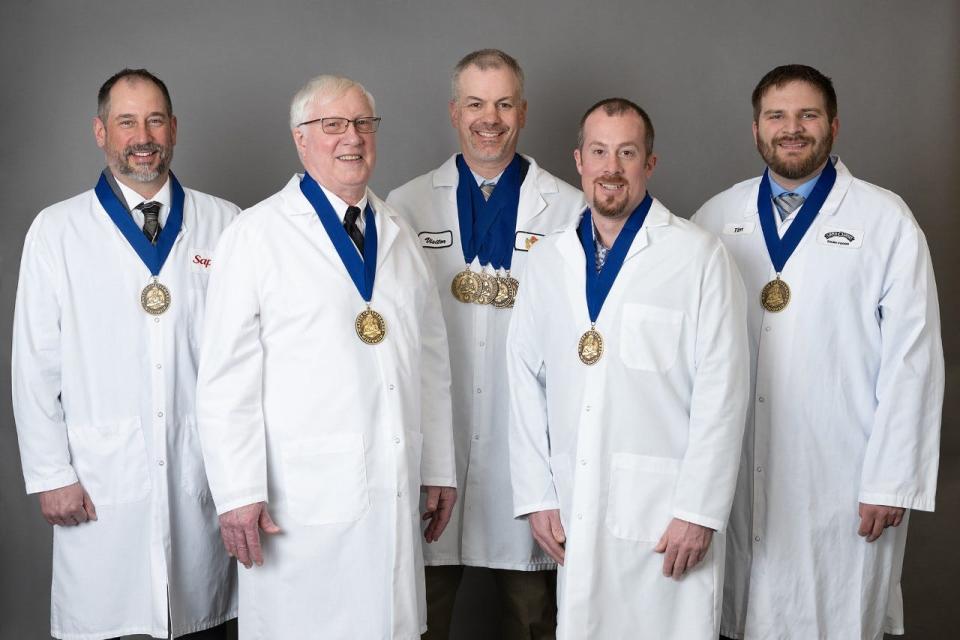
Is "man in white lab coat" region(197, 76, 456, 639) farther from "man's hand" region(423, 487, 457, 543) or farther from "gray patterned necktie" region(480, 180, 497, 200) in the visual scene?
"gray patterned necktie" region(480, 180, 497, 200)

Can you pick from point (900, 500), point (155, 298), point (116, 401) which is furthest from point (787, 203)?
point (116, 401)

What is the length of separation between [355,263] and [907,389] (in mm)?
1720

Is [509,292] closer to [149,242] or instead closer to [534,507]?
[534,507]

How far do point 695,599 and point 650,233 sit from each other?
3.57ft

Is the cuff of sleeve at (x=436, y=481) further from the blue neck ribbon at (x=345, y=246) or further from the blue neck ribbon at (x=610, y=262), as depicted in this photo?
the blue neck ribbon at (x=610, y=262)

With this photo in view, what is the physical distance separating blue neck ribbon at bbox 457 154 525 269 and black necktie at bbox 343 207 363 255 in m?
0.56

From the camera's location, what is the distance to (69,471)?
11.3ft

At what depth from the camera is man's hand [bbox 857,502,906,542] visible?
324cm

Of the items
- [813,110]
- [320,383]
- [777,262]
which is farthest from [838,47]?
[320,383]

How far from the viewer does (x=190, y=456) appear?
3.50 metres

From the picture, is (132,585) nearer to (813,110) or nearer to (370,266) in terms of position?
(370,266)

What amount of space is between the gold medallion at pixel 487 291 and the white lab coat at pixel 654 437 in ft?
2.06

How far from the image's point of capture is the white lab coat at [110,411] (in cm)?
345

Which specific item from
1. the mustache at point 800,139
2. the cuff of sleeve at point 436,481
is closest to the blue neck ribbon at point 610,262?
the mustache at point 800,139
